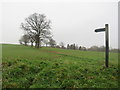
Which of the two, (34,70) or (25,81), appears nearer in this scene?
(25,81)

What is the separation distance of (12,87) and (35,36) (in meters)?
33.1

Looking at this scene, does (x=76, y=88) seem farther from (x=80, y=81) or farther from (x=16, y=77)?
(x=16, y=77)

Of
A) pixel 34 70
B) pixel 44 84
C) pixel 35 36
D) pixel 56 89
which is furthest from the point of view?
pixel 35 36

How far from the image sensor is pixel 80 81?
209 inches

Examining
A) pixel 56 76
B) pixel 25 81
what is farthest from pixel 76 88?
pixel 25 81

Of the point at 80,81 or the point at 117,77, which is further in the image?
the point at 117,77

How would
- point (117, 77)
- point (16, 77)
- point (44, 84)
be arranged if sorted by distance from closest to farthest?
point (44, 84) < point (16, 77) < point (117, 77)

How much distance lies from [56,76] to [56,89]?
3.57 ft

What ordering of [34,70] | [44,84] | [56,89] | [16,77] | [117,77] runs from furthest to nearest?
1. [34,70]
2. [117,77]
3. [16,77]
4. [44,84]
5. [56,89]

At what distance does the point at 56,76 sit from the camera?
18.9ft

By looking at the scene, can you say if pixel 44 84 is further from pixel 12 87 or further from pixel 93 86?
pixel 93 86

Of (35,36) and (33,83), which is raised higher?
(35,36)

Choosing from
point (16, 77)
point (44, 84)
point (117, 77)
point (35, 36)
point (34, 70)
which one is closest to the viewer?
point (44, 84)

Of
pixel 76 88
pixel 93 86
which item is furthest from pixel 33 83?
pixel 93 86
